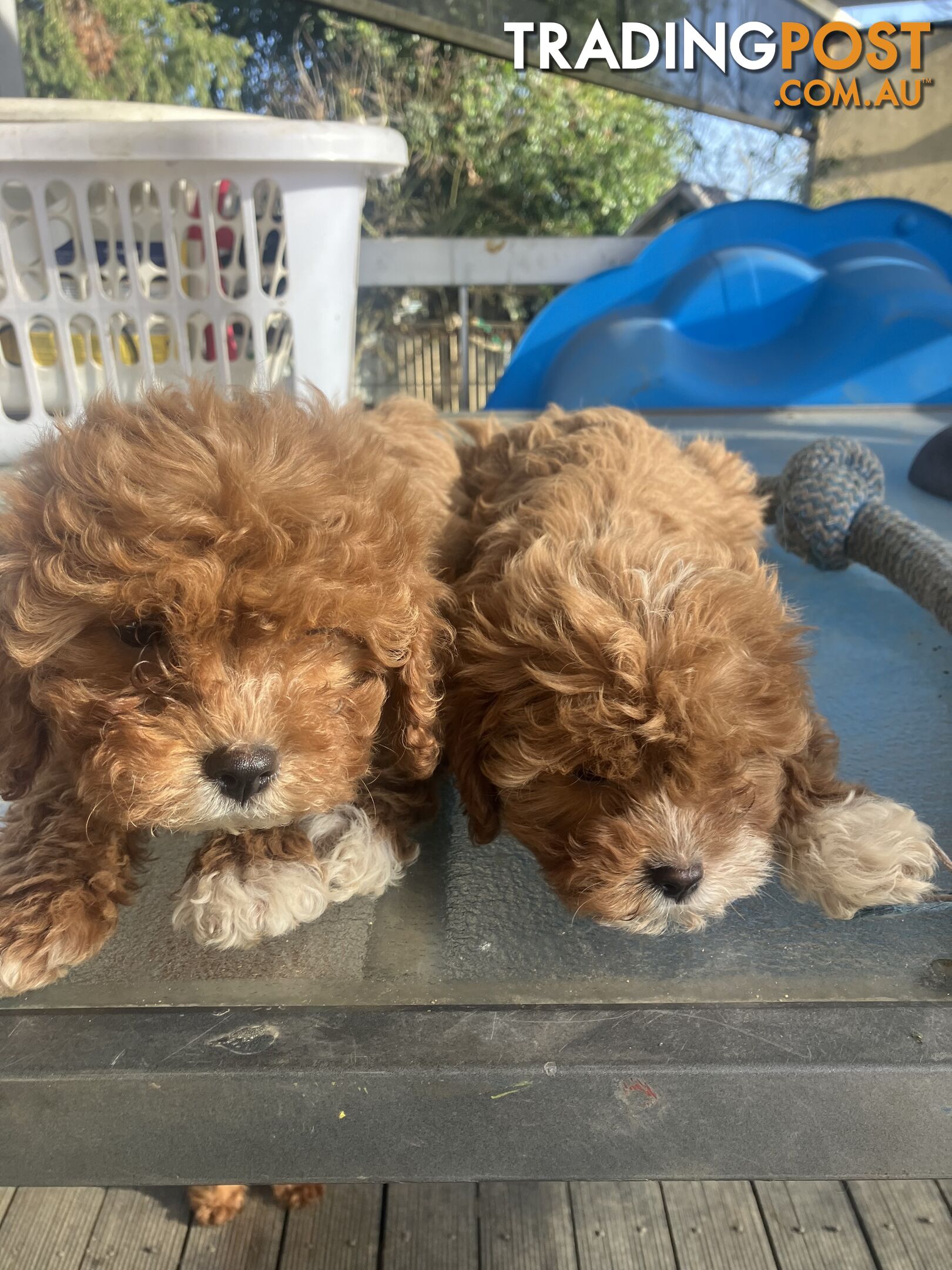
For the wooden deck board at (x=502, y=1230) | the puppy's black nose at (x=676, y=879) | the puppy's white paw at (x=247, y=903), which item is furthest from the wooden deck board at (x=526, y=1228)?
Answer: the puppy's black nose at (x=676, y=879)

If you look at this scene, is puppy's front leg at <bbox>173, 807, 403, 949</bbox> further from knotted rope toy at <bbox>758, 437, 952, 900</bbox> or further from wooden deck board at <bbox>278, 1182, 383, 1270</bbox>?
wooden deck board at <bbox>278, 1182, 383, 1270</bbox>

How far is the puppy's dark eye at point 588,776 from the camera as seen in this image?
1565mm

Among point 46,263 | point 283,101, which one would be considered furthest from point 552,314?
point 283,101

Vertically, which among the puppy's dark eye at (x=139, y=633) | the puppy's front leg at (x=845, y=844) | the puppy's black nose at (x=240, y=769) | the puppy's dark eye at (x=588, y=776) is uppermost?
the puppy's dark eye at (x=139, y=633)

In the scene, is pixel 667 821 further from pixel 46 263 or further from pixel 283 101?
pixel 283 101

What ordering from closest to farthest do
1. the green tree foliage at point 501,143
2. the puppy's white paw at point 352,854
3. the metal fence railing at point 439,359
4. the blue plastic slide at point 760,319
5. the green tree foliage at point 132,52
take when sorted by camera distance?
1. the puppy's white paw at point 352,854
2. the blue plastic slide at point 760,319
3. the green tree foliage at point 132,52
4. the green tree foliage at point 501,143
5. the metal fence railing at point 439,359

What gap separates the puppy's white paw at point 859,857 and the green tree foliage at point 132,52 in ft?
29.8

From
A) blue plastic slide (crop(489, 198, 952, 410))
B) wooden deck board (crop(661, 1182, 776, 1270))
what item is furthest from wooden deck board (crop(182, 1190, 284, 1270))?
blue plastic slide (crop(489, 198, 952, 410))

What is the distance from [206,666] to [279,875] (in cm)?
42

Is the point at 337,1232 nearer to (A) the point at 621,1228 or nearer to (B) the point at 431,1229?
(B) the point at 431,1229

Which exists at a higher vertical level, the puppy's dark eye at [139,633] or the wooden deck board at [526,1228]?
the puppy's dark eye at [139,633]

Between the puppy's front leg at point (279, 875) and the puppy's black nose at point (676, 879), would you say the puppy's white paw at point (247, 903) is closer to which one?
the puppy's front leg at point (279, 875)

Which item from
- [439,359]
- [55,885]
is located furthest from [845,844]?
[439,359]

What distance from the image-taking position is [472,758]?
1737 millimetres
